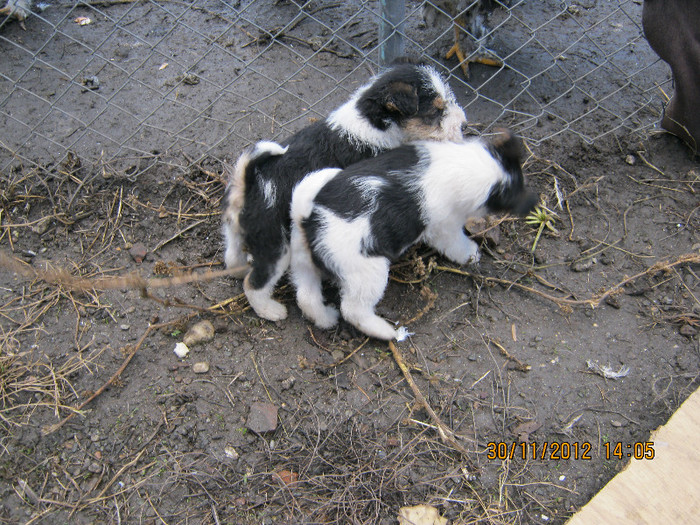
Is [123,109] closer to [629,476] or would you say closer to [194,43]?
[194,43]

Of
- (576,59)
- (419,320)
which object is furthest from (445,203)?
(576,59)

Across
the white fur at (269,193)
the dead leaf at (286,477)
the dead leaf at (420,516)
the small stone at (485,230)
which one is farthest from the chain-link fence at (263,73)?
the dead leaf at (420,516)

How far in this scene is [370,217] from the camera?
293 centimetres

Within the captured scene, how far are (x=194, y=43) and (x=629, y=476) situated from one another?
Answer: 533 cm

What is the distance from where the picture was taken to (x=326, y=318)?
339 cm

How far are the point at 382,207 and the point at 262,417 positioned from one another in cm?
138

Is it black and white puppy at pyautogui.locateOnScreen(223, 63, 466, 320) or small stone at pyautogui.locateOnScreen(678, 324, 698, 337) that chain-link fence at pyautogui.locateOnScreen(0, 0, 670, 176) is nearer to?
black and white puppy at pyautogui.locateOnScreen(223, 63, 466, 320)

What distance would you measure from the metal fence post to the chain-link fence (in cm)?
2

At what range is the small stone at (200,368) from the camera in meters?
3.23

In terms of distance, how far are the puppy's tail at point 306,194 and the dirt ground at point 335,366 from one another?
2.73 feet

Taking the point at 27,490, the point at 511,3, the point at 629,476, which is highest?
the point at 511,3

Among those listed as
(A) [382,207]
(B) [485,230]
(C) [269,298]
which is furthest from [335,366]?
(B) [485,230]
